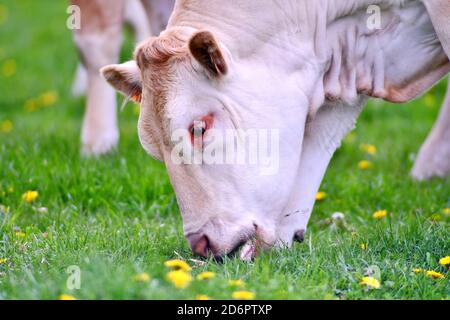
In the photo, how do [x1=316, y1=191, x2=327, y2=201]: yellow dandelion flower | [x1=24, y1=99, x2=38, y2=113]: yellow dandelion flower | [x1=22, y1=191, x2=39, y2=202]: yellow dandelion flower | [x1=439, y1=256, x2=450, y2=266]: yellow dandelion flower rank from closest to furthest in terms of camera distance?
[x1=439, y1=256, x2=450, y2=266]: yellow dandelion flower
[x1=22, y1=191, x2=39, y2=202]: yellow dandelion flower
[x1=316, y1=191, x2=327, y2=201]: yellow dandelion flower
[x1=24, y1=99, x2=38, y2=113]: yellow dandelion flower

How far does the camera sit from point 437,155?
5.96m

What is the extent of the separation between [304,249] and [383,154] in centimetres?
267

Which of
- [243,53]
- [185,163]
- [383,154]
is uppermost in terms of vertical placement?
[243,53]

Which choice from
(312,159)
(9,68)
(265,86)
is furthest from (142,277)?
(9,68)

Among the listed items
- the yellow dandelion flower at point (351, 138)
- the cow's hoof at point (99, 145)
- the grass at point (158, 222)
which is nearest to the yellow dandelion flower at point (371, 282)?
the grass at point (158, 222)

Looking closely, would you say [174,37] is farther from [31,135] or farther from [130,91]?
[31,135]

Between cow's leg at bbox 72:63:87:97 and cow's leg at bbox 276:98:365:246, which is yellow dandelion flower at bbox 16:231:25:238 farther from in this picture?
cow's leg at bbox 72:63:87:97

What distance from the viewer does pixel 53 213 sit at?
505 centimetres

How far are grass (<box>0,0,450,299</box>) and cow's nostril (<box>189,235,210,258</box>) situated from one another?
12 cm

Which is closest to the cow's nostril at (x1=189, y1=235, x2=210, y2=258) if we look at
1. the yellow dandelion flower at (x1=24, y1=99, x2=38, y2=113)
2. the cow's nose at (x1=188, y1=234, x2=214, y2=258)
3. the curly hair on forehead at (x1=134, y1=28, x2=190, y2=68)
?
the cow's nose at (x1=188, y1=234, x2=214, y2=258)

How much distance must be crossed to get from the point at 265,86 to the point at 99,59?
2742mm

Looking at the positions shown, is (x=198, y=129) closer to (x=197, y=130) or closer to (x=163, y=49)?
(x=197, y=130)

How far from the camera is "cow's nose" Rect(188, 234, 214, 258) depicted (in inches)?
154

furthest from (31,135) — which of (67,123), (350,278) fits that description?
(350,278)
